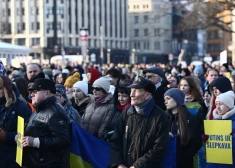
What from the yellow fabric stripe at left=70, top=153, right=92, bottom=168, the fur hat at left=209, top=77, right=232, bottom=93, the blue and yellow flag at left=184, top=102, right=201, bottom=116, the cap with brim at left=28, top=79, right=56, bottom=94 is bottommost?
the yellow fabric stripe at left=70, top=153, right=92, bottom=168

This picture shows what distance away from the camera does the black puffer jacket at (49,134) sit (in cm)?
620

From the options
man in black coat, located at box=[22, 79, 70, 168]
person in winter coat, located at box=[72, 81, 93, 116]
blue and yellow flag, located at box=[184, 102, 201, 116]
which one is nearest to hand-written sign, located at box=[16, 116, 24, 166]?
man in black coat, located at box=[22, 79, 70, 168]

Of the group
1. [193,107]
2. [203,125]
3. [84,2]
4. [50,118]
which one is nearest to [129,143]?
[50,118]

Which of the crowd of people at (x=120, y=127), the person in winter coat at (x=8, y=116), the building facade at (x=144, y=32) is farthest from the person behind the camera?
the building facade at (x=144, y=32)

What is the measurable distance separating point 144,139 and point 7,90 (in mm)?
1646

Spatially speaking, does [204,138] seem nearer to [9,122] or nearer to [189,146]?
[189,146]

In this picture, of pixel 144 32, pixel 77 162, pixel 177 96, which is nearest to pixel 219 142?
pixel 177 96

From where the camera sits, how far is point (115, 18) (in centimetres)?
11281

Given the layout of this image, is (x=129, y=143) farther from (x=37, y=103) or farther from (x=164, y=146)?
(x=37, y=103)

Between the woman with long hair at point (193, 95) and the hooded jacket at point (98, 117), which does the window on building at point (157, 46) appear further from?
the hooded jacket at point (98, 117)

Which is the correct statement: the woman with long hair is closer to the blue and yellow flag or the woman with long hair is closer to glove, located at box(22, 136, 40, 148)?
the blue and yellow flag

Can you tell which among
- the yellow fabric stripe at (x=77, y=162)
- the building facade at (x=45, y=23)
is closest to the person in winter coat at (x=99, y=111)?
the yellow fabric stripe at (x=77, y=162)

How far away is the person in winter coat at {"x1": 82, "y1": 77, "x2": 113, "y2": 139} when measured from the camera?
27.1 feet

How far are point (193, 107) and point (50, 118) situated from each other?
3086 millimetres
